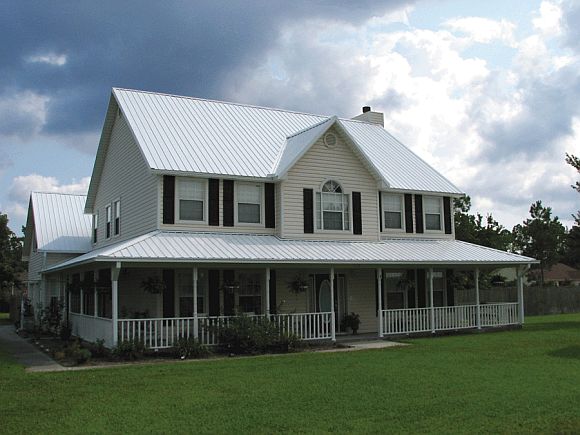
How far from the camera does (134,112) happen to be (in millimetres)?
23391

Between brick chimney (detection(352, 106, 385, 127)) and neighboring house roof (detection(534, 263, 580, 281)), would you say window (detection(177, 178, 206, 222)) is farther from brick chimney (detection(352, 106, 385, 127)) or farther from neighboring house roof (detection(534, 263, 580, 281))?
neighboring house roof (detection(534, 263, 580, 281))

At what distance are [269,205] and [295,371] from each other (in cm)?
844

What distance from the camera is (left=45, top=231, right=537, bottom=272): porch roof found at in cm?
1770

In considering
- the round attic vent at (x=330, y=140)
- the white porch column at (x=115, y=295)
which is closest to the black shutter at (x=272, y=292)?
the round attic vent at (x=330, y=140)

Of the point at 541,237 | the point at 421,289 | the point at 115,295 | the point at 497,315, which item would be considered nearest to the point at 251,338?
the point at 115,295

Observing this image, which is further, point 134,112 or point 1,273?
point 1,273

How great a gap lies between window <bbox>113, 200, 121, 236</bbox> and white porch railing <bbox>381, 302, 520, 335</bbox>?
10.5m

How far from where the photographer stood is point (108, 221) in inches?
1029

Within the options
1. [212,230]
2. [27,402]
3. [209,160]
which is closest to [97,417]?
[27,402]

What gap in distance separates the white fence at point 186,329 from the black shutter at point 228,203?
11.0 feet

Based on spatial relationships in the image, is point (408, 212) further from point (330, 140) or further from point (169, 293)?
point (169, 293)

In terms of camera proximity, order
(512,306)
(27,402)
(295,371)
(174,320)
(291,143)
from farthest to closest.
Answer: (512,306), (291,143), (174,320), (295,371), (27,402)

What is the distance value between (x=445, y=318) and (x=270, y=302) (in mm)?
6882

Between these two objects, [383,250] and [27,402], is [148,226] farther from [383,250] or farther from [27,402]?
[27,402]
